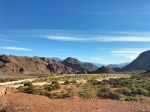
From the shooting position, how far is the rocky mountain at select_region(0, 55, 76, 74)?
11951 centimetres

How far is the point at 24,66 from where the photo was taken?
133 meters

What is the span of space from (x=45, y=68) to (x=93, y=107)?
5090 inches

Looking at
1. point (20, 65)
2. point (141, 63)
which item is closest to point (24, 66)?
point (20, 65)

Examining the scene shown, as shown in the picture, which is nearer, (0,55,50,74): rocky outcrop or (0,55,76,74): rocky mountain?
(0,55,50,74): rocky outcrop

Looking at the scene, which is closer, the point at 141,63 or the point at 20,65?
the point at 20,65

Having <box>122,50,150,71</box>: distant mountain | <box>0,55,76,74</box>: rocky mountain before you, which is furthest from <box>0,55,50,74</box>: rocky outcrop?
<box>122,50,150,71</box>: distant mountain

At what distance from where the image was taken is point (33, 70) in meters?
134

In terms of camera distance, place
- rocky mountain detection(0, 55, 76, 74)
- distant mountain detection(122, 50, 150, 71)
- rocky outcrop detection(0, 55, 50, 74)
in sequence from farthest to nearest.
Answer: distant mountain detection(122, 50, 150, 71) < rocky mountain detection(0, 55, 76, 74) < rocky outcrop detection(0, 55, 50, 74)

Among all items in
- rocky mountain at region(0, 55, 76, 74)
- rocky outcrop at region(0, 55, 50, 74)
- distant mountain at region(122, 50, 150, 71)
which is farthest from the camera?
distant mountain at region(122, 50, 150, 71)

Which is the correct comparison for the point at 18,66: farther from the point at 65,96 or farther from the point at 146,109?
the point at 146,109

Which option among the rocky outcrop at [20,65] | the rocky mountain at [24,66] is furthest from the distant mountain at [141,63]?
the rocky outcrop at [20,65]

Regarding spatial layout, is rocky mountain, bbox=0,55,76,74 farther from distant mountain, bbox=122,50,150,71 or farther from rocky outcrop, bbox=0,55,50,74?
distant mountain, bbox=122,50,150,71

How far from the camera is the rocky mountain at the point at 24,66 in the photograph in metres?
120

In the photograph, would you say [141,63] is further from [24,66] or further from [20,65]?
[20,65]
